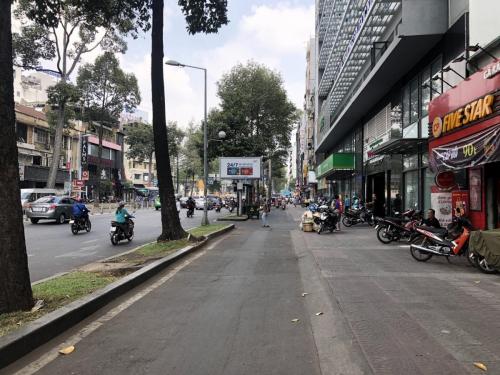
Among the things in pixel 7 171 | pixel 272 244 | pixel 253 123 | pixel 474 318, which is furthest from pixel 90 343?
pixel 253 123

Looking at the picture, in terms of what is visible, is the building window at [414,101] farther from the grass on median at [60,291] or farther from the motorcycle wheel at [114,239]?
the grass on median at [60,291]

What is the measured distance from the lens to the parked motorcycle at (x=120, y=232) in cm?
1605

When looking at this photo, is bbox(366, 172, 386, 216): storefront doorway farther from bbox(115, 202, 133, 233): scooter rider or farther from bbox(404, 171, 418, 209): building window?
bbox(115, 202, 133, 233): scooter rider

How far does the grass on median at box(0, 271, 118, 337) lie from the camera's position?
218 inches

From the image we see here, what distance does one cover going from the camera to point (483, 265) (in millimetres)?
9930

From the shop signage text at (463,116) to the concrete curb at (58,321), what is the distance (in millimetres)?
9425

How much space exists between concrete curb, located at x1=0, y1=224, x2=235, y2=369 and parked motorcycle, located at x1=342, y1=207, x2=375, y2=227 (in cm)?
1733

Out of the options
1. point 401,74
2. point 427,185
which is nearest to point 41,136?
point 401,74

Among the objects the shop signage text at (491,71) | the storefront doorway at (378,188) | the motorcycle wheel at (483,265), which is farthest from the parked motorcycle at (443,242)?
the storefront doorway at (378,188)

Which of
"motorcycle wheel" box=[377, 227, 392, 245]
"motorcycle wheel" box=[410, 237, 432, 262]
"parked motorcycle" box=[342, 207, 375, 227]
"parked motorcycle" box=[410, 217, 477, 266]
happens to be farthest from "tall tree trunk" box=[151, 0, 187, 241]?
"parked motorcycle" box=[342, 207, 375, 227]

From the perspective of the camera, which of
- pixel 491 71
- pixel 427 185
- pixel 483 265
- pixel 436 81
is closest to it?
pixel 483 265

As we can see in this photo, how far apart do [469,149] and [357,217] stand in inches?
494

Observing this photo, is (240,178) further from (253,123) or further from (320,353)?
(320,353)

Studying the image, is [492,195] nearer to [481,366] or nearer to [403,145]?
[403,145]
